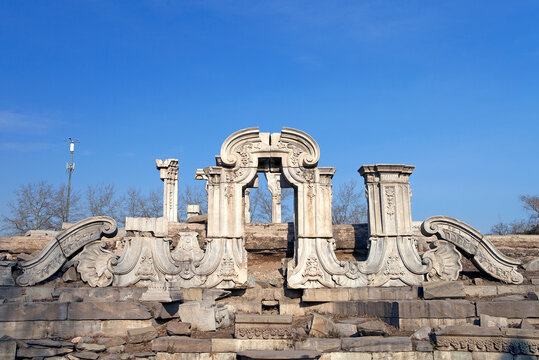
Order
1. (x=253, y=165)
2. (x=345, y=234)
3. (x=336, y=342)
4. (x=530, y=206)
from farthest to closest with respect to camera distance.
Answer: (x=530, y=206) → (x=345, y=234) → (x=253, y=165) → (x=336, y=342)

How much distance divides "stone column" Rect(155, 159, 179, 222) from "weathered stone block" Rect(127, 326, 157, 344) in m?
12.7

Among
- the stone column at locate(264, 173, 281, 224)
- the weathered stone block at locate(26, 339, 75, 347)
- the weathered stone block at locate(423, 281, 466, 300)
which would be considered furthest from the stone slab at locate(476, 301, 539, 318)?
the stone column at locate(264, 173, 281, 224)

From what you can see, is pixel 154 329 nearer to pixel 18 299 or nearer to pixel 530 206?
pixel 18 299

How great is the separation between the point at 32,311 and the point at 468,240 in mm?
8830

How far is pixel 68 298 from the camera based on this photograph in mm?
9023

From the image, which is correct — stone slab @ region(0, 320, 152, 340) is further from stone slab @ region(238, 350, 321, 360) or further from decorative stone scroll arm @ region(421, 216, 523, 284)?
decorative stone scroll arm @ region(421, 216, 523, 284)

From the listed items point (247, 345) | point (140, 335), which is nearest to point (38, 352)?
point (140, 335)

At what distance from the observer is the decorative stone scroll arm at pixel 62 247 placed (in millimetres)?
9977

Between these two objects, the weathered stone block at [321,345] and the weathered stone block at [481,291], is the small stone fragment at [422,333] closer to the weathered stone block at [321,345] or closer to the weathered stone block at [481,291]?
the weathered stone block at [321,345]

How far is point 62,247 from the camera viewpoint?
33.7 feet

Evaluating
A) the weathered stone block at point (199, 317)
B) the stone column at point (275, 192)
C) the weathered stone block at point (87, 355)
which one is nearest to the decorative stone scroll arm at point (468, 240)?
the weathered stone block at point (199, 317)

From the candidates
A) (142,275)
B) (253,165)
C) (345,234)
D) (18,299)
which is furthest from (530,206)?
(18,299)

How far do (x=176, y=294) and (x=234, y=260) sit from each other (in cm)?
156

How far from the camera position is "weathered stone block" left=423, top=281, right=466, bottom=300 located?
8925 mm
